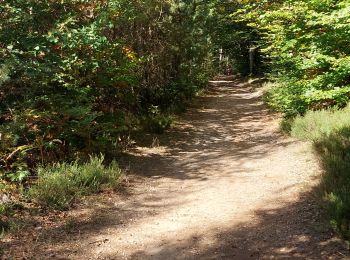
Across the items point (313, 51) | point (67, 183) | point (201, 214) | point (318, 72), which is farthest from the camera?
Result: point (318, 72)

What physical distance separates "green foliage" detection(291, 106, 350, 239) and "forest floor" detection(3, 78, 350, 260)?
266mm

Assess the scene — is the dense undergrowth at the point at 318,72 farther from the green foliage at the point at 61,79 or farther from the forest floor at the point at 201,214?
the green foliage at the point at 61,79

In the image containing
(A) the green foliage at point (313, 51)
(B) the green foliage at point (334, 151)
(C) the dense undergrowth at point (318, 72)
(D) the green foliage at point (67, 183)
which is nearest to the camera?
(B) the green foliage at point (334, 151)

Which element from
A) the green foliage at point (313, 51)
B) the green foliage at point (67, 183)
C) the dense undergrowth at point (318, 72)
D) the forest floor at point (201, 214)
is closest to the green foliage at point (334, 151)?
the dense undergrowth at point (318, 72)

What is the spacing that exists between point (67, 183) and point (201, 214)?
2522 millimetres

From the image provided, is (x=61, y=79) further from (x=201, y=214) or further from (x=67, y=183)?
(x=201, y=214)

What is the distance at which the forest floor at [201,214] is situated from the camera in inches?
194

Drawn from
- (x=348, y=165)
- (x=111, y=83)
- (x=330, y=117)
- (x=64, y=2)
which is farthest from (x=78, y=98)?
(x=330, y=117)

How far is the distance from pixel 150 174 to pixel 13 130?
320cm

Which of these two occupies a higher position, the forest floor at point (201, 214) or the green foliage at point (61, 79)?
the green foliage at point (61, 79)

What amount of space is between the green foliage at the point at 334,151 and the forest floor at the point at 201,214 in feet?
0.87

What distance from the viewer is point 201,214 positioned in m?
6.14

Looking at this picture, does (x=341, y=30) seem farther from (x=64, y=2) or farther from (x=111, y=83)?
(x=64, y=2)

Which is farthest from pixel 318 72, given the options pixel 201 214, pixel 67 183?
pixel 67 183
